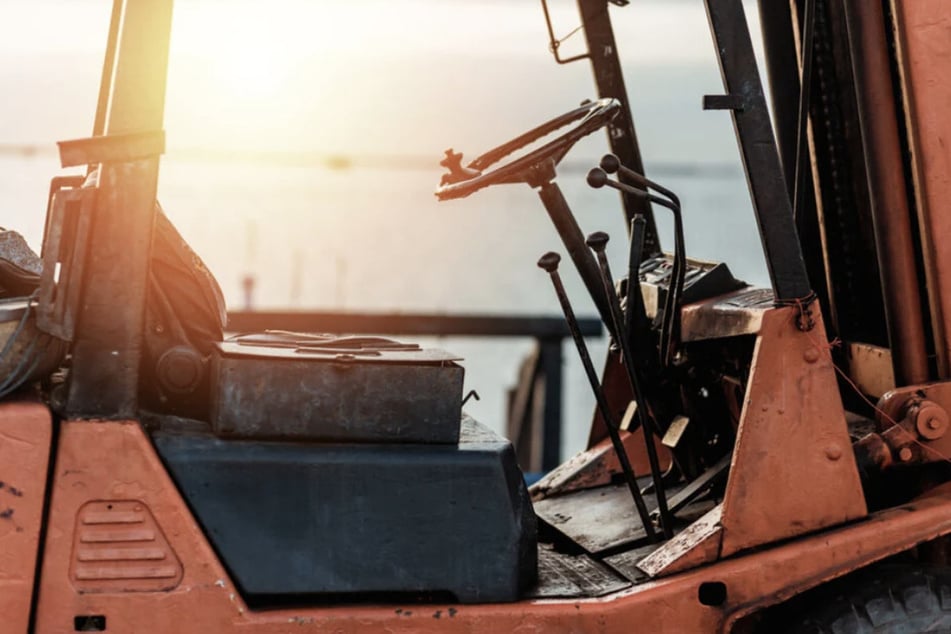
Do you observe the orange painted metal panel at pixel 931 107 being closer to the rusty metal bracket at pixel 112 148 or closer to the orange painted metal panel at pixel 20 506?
the rusty metal bracket at pixel 112 148

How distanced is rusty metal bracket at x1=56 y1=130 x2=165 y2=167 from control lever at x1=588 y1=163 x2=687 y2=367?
0.93 m

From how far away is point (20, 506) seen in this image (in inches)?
83.2

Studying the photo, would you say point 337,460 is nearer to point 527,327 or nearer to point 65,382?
point 65,382

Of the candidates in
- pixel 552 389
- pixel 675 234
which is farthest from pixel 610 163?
pixel 552 389

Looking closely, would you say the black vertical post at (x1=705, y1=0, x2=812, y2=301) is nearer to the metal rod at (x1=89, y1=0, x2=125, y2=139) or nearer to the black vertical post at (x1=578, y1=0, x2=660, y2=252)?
the black vertical post at (x1=578, y1=0, x2=660, y2=252)

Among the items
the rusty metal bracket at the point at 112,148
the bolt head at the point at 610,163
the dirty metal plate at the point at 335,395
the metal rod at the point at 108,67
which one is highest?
the metal rod at the point at 108,67

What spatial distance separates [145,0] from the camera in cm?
230

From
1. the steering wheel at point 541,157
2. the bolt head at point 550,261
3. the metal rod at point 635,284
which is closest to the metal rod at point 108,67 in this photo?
the steering wheel at point 541,157

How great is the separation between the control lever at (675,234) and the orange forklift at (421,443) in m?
0.01

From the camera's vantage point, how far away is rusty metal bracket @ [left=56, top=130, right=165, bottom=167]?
2.16m

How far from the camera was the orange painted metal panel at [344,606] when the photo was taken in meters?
2.15

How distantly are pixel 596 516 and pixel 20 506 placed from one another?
1589mm

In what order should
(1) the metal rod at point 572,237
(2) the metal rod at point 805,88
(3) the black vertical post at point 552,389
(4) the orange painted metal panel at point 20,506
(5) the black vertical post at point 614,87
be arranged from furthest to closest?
(3) the black vertical post at point 552,389 < (5) the black vertical post at point 614,87 < (2) the metal rod at point 805,88 < (1) the metal rod at point 572,237 < (4) the orange painted metal panel at point 20,506

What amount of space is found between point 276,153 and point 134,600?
6.14m
